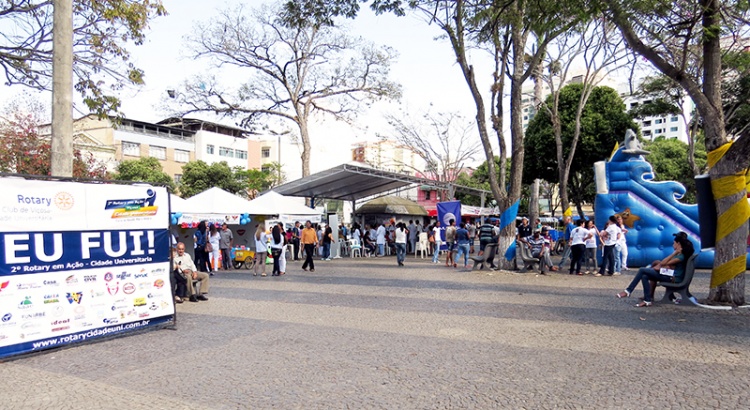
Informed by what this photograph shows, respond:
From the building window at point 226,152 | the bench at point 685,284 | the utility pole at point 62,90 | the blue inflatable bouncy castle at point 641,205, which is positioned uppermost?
the building window at point 226,152

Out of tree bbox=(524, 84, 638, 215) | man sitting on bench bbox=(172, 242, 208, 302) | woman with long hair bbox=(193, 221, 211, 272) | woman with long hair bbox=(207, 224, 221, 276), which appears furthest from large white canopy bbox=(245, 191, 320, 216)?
tree bbox=(524, 84, 638, 215)

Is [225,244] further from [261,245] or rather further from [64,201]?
[64,201]

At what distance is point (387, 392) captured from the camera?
4.68m

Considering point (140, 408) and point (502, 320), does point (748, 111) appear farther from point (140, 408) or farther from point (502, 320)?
point (140, 408)

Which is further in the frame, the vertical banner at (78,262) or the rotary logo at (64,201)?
the rotary logo at (64,201)

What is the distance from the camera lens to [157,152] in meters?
48.4

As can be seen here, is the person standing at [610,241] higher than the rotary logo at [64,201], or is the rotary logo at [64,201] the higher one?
the rotary logo at [64,201]

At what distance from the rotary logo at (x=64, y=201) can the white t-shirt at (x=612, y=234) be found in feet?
38.9

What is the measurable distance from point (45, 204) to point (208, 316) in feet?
10.4

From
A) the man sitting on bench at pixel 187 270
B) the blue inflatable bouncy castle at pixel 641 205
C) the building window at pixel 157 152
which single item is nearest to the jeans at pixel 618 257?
the blue inflatable bouncy castle at pixel 641 205

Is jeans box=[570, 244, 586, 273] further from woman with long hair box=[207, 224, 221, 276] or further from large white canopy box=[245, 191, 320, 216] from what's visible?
large white canopy box=[245, 191, 320, 216]

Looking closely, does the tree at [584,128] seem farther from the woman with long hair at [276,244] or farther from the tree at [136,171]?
the tree at [136,171]

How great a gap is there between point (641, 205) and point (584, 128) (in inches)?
428

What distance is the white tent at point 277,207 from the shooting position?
1947 centimetres
